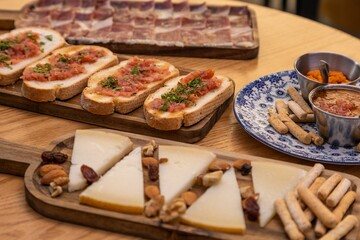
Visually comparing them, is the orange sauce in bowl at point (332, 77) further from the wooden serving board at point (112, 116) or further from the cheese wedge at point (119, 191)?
the cheese wedge at point (119, 191)

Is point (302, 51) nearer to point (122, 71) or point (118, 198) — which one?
point (122, 71)

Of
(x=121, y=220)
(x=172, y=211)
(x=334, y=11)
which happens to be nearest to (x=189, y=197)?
(x=172, y=211)

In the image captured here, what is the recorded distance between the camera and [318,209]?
165cm

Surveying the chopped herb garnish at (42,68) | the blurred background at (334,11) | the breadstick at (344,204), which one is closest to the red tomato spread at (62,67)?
the chopped herb garnish at (42,68)

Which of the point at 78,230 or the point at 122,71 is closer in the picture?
the point at 78,230

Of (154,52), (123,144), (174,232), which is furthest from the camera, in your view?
(154,52)

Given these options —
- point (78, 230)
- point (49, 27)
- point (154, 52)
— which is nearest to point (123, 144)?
point (78, 230)

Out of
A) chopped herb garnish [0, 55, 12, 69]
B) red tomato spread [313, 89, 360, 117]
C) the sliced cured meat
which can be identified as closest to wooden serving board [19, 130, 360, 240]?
red tomato spread [313, 89, 360, 117]

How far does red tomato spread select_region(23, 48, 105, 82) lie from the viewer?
7.75 ft

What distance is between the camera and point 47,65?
2.46 meters

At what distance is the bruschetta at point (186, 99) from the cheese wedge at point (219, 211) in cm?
42

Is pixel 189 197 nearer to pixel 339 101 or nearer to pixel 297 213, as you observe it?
pixel 297 213

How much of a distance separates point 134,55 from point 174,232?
1.29m

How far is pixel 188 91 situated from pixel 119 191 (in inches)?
26.1
